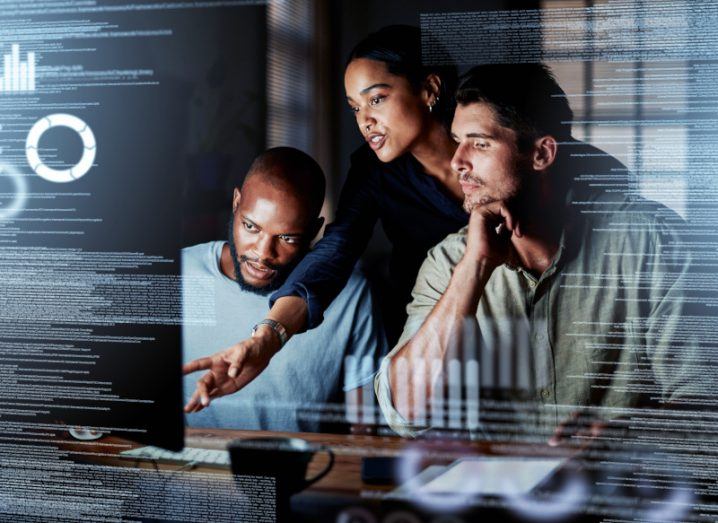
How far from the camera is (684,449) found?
1.39m

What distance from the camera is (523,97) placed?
1381 millimetres

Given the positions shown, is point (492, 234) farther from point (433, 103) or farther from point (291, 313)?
point (291, 313)

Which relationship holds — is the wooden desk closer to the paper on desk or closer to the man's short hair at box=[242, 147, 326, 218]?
the paper on desk

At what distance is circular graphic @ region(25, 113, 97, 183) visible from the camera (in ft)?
5.25

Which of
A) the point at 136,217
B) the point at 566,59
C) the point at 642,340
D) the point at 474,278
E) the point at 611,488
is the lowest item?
the point at 611,488

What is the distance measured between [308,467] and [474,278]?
0.52 m

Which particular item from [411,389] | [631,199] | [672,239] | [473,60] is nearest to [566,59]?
[473,60]

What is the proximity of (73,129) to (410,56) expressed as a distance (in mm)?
758

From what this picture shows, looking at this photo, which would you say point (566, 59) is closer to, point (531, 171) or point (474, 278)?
point (531, 171)

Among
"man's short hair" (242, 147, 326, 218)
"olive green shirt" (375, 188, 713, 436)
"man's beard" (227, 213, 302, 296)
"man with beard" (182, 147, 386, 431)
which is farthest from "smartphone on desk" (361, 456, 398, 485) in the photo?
"man's short hair" (242, 147, 326, 218)

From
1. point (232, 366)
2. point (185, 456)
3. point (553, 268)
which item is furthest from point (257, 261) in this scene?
point (553, 268)

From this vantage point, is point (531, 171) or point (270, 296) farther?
point (270, 296)

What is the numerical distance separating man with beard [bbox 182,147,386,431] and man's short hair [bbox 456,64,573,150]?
0.36 m

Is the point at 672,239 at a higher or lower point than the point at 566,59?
lower
